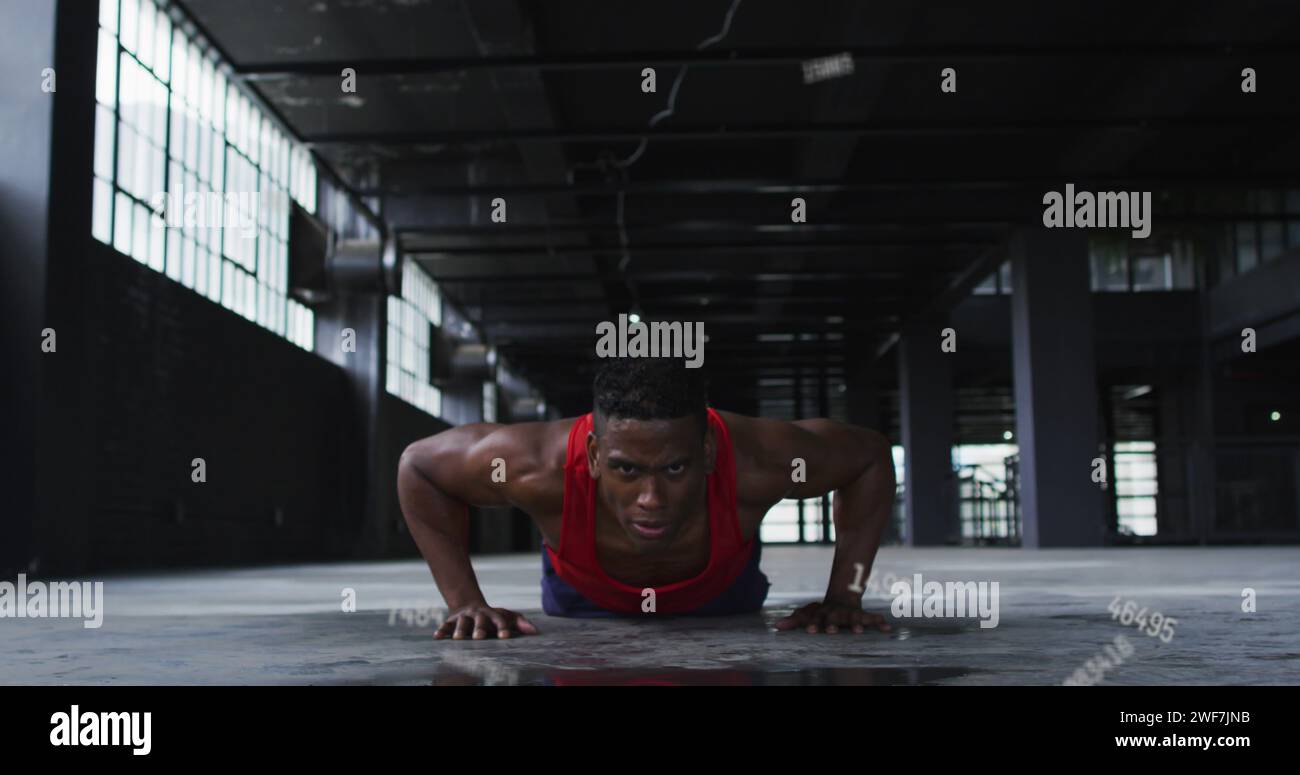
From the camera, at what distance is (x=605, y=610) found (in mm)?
4441

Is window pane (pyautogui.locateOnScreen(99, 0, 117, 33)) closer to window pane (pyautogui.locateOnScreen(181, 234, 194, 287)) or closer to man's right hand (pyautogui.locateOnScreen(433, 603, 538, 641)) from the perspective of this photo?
window pane (pyautogui.locateOnScreen(181, 234, 194, 287))

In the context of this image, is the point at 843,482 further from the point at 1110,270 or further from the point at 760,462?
the point at 1110,270

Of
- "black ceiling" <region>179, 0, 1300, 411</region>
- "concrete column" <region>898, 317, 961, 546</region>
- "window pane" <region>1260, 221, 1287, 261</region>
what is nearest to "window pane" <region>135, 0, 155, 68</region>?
"black ceiling" <region>179, 0, 1300, 411</region>

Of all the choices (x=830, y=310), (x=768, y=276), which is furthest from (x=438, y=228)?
(x=830, y=310)

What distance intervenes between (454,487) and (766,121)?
1121 centimetres

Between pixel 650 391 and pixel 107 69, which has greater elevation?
pixel 107 69

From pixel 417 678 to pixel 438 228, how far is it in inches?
549

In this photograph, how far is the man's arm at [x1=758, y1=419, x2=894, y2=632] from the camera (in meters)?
3.86

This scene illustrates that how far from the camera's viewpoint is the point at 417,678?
254cm

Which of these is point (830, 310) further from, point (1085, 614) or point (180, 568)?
point (1085, 614)

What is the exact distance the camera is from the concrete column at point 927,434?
2253cm

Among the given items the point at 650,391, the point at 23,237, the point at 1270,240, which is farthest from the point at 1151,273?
the point at 650,391

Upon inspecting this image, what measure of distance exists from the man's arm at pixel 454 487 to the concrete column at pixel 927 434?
19464 mm

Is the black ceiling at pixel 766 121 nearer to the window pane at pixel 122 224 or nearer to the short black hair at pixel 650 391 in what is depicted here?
the window pane at pixel 122 224
